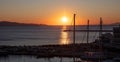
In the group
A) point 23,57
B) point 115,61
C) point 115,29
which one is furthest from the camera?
point 115,29

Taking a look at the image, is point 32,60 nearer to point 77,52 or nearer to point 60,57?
point 60,57

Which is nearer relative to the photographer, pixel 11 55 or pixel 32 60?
pixel 32 60

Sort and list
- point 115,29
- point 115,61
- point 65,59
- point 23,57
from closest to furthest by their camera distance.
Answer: point 115,61, point 65,59, point 23,57, point 115,29

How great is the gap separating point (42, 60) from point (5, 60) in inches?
237

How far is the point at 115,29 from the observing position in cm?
7350

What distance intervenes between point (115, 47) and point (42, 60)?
47.4 feet

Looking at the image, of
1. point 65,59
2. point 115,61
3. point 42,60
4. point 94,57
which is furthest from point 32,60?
point 115,61

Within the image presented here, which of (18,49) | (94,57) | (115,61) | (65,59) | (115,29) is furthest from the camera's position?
(115,29)

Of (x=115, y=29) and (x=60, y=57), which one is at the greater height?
(x=115, y=29)

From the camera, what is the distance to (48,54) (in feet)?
192

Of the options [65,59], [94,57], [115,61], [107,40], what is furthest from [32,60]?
[107,40]

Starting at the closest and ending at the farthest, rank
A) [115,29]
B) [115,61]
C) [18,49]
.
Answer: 1. [115,61]
2. [18,49]
3. [115,29]

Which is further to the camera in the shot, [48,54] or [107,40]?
[107,40]

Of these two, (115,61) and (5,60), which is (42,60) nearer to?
(5,60)
